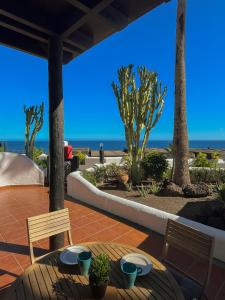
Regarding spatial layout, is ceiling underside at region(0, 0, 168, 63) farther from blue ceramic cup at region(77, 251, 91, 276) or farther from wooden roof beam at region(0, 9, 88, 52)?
blue ceramic cup at region(77, 251, 91, 276)

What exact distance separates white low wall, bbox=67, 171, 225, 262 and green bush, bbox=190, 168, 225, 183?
356cm

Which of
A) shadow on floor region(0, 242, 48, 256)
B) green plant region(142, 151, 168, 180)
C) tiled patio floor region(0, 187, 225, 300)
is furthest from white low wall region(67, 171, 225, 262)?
green plant region(142, 151, 168, 180)

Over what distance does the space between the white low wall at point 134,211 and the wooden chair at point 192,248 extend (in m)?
1.18

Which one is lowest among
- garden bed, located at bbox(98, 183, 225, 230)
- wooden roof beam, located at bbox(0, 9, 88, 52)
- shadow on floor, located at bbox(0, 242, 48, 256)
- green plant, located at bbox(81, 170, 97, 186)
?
shadow on floor, located at bbox(0, 242, 48, 256)

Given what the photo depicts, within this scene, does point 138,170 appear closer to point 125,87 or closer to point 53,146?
point 125,87

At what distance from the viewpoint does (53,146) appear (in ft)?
9.88

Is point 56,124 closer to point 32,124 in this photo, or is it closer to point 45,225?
point 45,225

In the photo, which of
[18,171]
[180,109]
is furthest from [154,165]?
[18,171]

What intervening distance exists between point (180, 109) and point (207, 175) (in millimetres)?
2456

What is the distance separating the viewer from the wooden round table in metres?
1.49

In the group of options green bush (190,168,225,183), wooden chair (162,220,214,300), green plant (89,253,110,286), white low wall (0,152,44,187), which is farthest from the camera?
white low wall (0,152,44,187)

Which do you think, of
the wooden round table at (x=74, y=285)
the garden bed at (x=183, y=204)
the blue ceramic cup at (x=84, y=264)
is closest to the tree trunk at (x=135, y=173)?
the garden bed at (x=183, y=204)

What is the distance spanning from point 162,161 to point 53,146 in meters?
4.47

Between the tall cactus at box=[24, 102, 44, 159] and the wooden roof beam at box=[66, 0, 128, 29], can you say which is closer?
the wooden roof beam at box=[66, 0, 128, 29]
